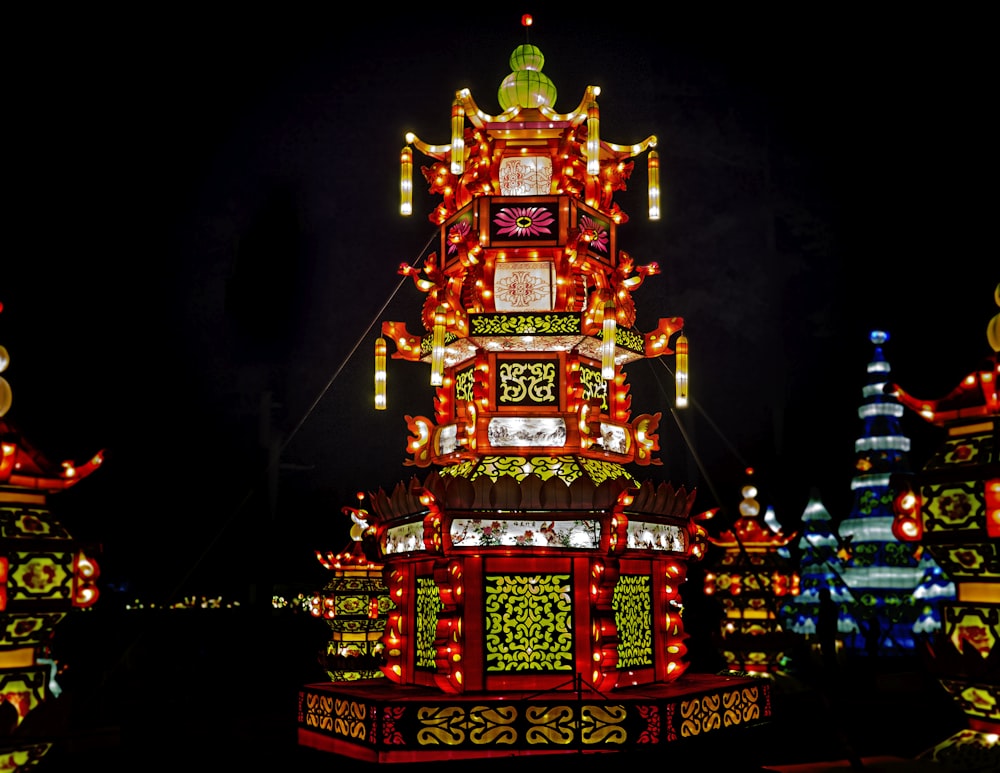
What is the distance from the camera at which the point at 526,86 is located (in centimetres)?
1056

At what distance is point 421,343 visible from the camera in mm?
10414

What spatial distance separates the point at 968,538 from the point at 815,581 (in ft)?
55.1

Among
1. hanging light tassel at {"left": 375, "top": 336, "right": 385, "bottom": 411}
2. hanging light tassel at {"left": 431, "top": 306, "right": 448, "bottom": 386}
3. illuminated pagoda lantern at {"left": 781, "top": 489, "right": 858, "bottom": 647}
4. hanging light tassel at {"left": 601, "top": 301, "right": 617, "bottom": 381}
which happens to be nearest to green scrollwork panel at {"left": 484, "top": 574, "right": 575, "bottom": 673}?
hanging light tassel at {"left": 601, "top": 301, "right": 617, "bottom": 381}

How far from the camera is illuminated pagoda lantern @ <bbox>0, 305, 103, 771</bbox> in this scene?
452 centimetres

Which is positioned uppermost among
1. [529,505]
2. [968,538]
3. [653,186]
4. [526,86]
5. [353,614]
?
[526,86]

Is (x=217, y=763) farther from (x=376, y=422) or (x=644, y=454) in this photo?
(x=376, y=422)

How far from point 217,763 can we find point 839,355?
1500 centimetres

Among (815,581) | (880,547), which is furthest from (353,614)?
(815,581)

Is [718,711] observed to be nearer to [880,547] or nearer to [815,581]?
[880,547]

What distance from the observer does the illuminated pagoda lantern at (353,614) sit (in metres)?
13.4

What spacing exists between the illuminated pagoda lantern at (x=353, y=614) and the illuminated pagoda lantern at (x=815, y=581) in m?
9.24

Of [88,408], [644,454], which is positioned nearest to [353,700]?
[644,454]

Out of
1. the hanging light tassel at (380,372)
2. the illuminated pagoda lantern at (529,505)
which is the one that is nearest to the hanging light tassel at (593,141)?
the illuminated pagoda lantern at (529,505)

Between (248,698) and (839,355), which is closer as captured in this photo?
(248,698)
